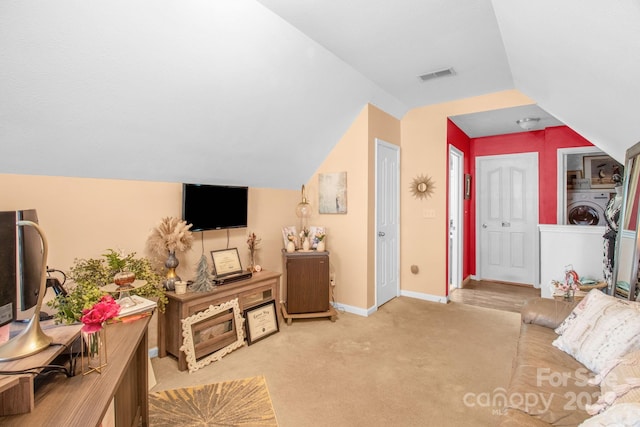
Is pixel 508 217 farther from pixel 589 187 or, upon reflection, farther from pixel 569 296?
pixel 569 296

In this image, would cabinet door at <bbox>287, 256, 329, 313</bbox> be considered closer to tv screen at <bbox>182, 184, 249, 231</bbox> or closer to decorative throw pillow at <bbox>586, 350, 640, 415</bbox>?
tv screen at <bbox>182, 184, 249, 231</bbox>

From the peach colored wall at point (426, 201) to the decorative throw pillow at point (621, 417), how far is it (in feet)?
11.1

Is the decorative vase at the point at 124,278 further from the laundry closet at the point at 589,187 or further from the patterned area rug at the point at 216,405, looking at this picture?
the laundry closet at the point at 589,187

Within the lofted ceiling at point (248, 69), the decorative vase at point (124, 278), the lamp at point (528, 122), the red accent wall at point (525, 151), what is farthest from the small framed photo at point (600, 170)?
the decorative vase at point (124, 278)

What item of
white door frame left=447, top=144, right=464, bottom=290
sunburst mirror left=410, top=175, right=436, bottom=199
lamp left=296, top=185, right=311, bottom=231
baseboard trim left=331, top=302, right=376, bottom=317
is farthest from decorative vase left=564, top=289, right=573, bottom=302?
lamp left=296, top=185, right=311, bottom=231

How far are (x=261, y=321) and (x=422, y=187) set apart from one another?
2711 millimetres

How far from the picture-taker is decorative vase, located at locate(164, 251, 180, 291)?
264 cm

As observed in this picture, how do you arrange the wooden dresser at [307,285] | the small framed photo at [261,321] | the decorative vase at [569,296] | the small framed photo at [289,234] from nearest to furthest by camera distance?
the decorative vase at [569,296]
the small framed photo at [261,321]
the wooden dresser at [307,285]
the small framed photo at [289,234]

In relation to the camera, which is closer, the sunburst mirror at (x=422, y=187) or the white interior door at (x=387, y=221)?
the white interior door at (x=387, y=221)

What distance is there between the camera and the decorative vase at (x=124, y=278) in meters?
1.98

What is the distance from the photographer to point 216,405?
6.86 feet

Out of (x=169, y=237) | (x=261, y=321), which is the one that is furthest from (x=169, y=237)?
(x=261, y=321)

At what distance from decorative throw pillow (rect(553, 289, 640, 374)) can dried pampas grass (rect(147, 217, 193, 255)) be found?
2.69 metres

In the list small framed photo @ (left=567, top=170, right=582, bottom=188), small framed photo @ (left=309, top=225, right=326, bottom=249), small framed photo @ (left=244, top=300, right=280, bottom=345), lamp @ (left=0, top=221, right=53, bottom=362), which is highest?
small framed photo @ (left=567, top=170, right=582, bottom=188)
